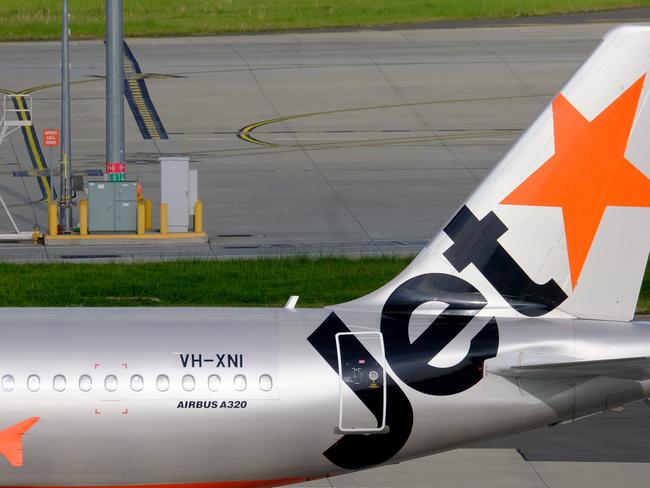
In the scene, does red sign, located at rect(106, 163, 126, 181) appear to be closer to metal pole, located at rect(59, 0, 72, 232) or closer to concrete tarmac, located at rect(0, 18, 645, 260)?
metal pole, located at rect(59, 0, 72, 232)

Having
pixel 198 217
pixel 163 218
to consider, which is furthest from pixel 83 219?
pixel 198 217

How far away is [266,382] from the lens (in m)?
15.8

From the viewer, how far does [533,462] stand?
21203mm

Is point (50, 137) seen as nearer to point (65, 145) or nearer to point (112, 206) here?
point (65, 145)

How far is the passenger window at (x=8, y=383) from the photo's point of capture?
1539 centimetres

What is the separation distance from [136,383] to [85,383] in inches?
22.0

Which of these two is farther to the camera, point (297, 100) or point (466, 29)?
point (466, 29)

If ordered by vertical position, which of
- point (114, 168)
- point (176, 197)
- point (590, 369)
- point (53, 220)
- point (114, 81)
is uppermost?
point (114, 81)

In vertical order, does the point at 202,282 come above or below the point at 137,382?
below

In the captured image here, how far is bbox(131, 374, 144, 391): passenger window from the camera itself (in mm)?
15570

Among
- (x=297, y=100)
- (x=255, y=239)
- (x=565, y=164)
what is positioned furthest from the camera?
(x=297, y=100)

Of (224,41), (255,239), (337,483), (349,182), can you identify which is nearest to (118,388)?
(337,483)

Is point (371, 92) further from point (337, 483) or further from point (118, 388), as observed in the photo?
point (118, 388)

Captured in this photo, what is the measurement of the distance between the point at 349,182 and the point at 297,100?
44.7ft
